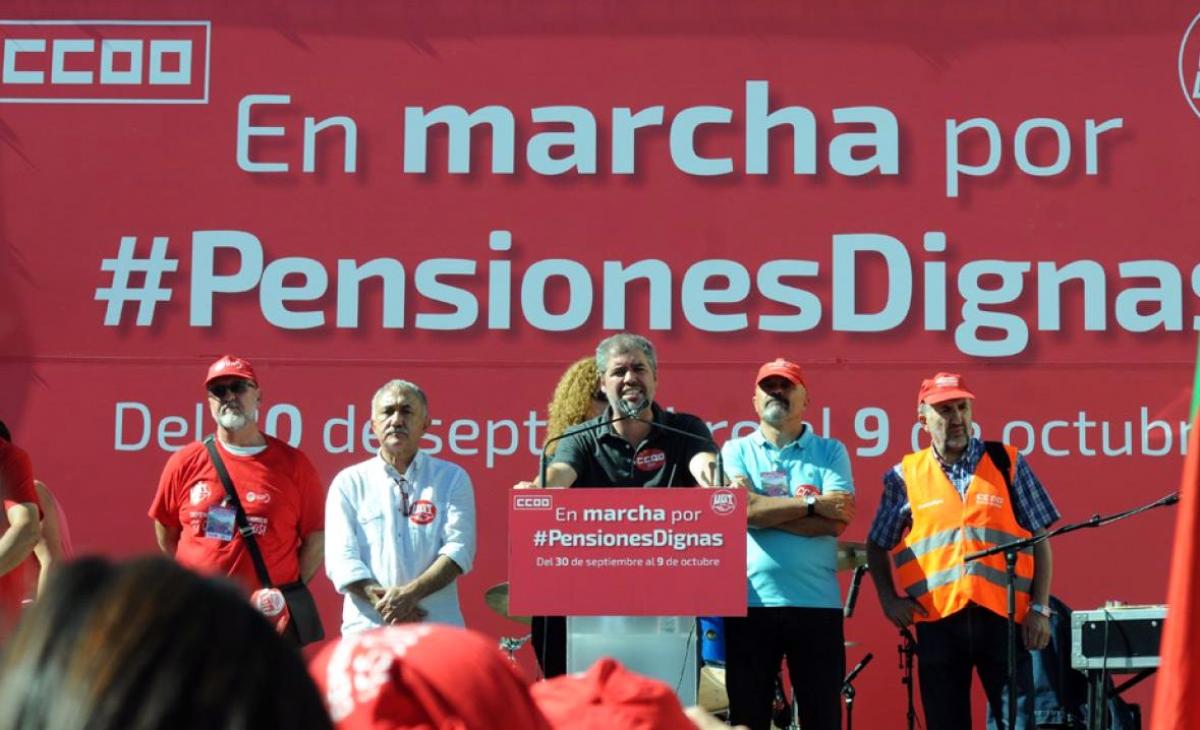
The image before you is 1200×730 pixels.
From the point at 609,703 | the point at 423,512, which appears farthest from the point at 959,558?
the point at 609,703

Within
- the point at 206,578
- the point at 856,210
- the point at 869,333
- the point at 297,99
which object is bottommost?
the point at 206,578

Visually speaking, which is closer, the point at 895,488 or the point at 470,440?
the point at 895,488

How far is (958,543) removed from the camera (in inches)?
231

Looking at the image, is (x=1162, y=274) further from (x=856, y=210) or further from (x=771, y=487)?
(x=771, y=487)

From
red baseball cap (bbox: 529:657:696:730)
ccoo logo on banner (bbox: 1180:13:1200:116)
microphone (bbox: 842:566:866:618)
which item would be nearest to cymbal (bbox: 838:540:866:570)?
microphone (bbox: 842:566:866:618)

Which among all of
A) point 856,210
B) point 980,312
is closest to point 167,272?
point 856,210

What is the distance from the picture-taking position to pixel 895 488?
607 cm

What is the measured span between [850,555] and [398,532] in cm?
183

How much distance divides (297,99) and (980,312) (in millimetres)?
3203

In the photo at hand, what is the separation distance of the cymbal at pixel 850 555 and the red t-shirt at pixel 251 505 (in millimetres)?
1940

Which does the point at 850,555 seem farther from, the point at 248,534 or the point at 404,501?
the point at 248,534

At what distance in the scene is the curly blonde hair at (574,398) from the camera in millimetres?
5922

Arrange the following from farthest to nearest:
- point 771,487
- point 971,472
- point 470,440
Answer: point 470,440 → point 971,472 → point 771,487

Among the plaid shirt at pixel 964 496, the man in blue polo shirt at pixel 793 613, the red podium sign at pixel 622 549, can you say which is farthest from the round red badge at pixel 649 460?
the plaid shirt at pixel 964 496
